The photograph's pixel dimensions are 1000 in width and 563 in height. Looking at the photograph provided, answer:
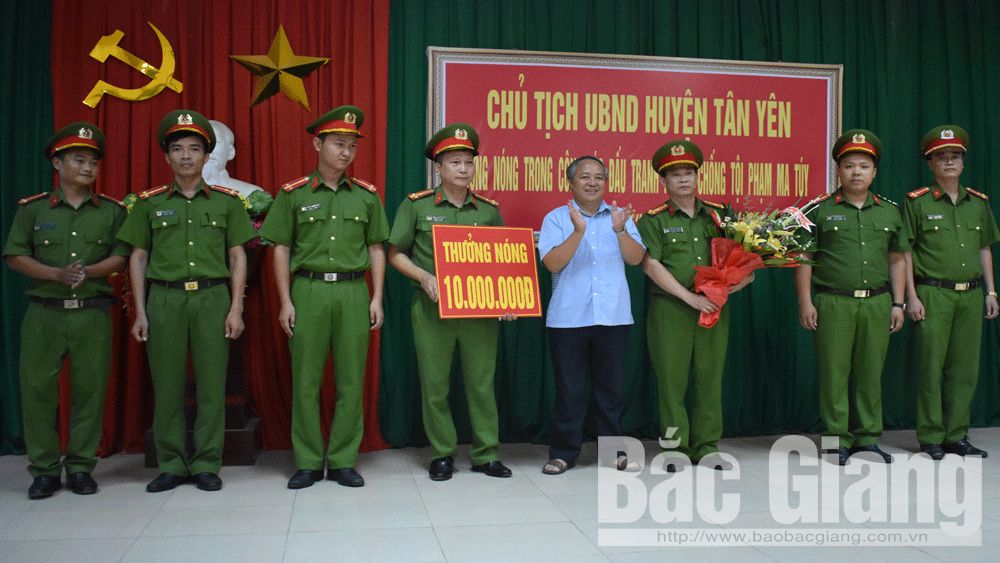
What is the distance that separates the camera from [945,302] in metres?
3.91

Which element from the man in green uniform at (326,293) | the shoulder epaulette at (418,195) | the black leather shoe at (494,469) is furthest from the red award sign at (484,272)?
the black leather shoe at (494,469)

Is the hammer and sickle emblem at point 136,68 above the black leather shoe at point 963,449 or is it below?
above

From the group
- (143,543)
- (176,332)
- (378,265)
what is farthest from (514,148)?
(143,543)

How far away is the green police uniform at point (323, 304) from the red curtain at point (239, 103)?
0.69m

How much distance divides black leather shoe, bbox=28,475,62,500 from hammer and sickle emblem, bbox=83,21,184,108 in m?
1.93

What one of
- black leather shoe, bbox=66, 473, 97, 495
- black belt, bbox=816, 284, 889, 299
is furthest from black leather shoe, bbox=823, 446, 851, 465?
black leather shoe, bbox=66, 473, 97, 495

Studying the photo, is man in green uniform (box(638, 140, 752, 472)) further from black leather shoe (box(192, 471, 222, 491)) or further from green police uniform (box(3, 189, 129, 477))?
green police uniform (box(3, 189, 129, 477))

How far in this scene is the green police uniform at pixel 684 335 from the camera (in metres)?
3.61

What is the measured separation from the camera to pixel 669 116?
4457 millimetres

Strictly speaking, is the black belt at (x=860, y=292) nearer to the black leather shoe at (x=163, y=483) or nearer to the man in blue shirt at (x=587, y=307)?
the man in blue shirt at (x=587, y=307)

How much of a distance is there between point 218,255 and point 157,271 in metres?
0.26

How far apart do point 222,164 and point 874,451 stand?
3.64 m

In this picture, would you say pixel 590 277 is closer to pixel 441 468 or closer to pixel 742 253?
pixel 742 253

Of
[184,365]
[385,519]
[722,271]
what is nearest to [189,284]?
[184,365]
